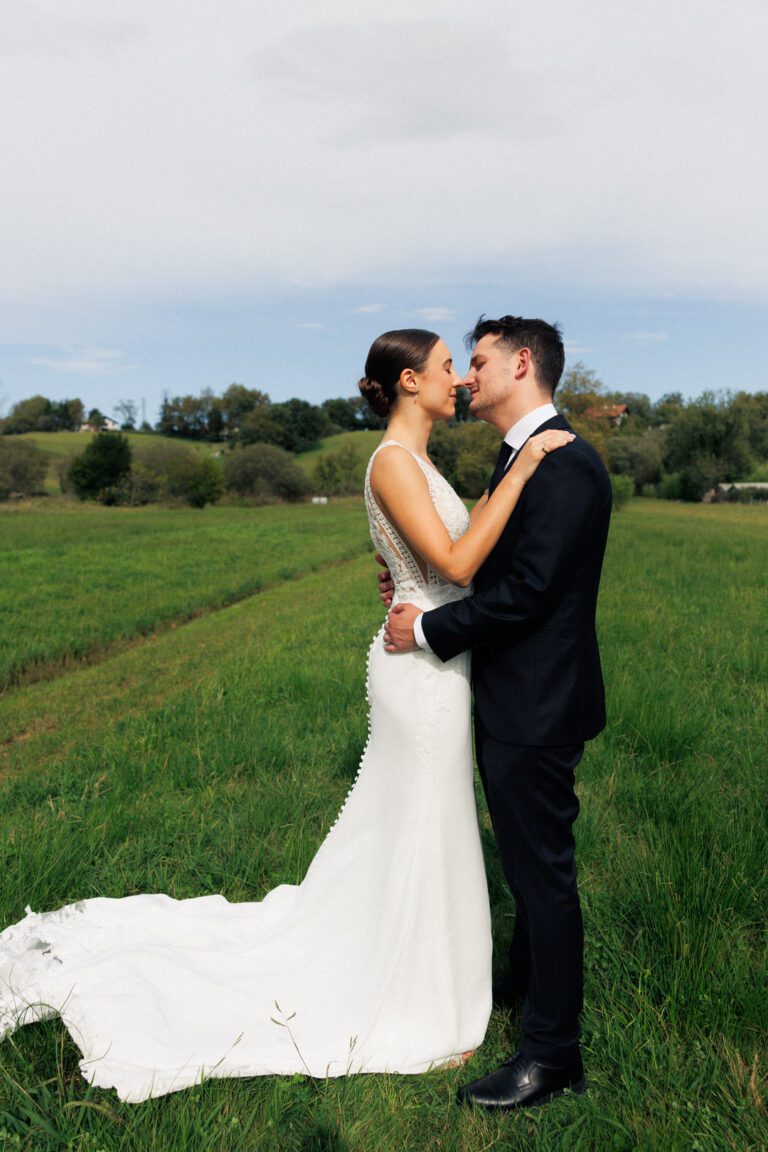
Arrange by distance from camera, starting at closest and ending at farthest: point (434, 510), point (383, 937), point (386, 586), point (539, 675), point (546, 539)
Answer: point (546, 539), point (539, 675), point (434, 510), point (383, 937), point (386, 586)

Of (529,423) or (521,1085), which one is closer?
(521,1085)

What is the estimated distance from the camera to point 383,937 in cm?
335

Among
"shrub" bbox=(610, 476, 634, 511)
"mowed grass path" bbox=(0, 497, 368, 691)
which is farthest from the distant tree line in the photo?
"mowed grass path" bbox=(0, 497, 368, 691)

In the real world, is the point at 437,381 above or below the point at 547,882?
above

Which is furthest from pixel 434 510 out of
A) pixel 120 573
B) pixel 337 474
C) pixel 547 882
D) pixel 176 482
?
pixel 337 474

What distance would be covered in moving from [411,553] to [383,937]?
1589 millimetres

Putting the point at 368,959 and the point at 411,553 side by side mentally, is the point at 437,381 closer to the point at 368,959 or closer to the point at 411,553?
the point at 411,553

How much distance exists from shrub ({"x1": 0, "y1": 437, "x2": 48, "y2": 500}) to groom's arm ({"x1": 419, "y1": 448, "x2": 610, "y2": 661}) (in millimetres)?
68585

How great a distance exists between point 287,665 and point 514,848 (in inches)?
269

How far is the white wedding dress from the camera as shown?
316 centimetres

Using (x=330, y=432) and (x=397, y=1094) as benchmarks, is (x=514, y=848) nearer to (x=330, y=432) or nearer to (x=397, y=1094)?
(x=397, y=1094)

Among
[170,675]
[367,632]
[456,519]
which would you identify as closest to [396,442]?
[456,519]

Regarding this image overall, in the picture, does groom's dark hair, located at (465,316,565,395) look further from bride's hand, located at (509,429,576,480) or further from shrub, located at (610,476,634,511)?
shrub, located at (610,476,634,511)

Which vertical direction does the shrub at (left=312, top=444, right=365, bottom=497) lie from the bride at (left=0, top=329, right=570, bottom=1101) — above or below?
above
